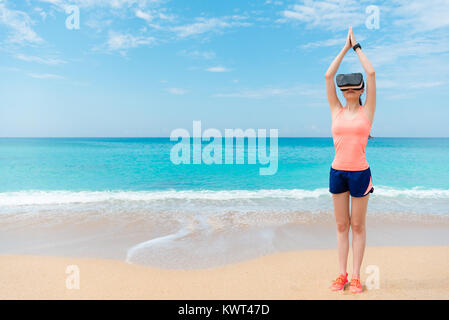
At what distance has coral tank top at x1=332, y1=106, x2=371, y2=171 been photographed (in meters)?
A: 2.84

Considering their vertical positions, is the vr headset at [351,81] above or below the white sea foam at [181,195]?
above

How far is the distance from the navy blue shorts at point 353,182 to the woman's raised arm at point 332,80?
62cm

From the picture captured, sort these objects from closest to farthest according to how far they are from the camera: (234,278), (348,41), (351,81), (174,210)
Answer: (351,81), (348,41), (234,278), (174,210)

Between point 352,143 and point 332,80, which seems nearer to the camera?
point 352,143

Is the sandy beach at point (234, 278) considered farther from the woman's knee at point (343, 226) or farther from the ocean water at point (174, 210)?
the woman's knee at point (343, 226)

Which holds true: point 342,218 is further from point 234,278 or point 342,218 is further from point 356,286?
point 234,278

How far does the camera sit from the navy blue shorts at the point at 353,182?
287 centimetres

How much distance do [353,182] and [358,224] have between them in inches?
18.7

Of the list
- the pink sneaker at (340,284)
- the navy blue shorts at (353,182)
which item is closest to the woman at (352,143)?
the navy blue shorts at (353,182)

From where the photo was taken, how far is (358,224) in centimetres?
304

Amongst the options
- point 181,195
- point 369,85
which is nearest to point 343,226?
point 369,85

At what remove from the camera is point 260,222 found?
7129mm
